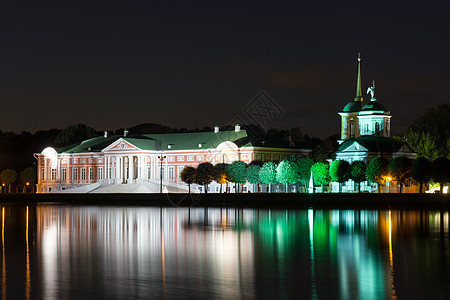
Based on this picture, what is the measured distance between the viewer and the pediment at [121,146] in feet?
313

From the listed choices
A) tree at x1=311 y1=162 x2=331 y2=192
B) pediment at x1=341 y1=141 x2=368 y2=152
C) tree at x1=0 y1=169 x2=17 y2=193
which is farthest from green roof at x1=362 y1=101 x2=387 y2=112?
tree at x1=0 y1=169 x2=17 y2=193

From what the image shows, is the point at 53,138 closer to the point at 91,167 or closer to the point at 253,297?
the point at 91,167

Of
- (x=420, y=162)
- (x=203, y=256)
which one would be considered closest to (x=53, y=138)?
(x=420, y=162)

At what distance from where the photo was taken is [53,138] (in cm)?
12688

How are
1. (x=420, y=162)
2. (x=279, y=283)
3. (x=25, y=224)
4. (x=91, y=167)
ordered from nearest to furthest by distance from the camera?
(x=279, y=283) < (x=25, y=224) < (x=420, y=162) < (x=91, y=167)

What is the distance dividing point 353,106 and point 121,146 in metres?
29.9

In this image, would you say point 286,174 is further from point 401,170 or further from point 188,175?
point 401,170

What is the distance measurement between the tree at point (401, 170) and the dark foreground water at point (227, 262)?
36678mm

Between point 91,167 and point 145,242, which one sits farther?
point 91,167

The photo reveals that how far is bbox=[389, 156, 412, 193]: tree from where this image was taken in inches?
2665

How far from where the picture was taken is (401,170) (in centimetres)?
6775

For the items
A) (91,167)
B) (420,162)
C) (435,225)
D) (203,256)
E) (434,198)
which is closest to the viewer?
(203,256)

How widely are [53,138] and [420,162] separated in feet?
252

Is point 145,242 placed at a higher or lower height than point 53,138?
lower
